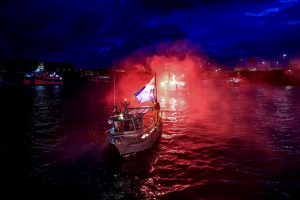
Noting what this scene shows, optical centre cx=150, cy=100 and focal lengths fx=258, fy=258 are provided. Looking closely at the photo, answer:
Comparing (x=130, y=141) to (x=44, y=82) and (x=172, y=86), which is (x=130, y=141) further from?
(x=44, y=82)

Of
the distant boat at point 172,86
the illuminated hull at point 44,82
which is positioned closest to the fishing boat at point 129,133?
the distant boat at point 172,86

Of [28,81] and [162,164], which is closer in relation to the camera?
[162,164]

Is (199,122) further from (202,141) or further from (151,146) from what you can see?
(151,146)

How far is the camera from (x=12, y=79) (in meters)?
185

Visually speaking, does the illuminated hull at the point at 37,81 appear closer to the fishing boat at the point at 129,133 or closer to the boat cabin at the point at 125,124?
the fishing boat at the point at 129,133

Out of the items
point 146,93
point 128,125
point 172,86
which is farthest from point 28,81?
point 128,125

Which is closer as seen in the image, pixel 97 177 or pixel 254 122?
pixel 97 177

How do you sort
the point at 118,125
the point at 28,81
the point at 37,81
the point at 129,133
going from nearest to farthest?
1. the point at 129,133
2. the point at 118,125
3. the point at 37,81
4. the point at 28,81

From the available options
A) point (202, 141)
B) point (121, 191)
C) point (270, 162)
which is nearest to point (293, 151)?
point (270, 162)

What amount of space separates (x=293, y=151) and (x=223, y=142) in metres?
5.97

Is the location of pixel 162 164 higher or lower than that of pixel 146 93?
lower

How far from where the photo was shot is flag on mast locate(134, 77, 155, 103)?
2225 cm

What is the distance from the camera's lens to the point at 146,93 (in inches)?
888

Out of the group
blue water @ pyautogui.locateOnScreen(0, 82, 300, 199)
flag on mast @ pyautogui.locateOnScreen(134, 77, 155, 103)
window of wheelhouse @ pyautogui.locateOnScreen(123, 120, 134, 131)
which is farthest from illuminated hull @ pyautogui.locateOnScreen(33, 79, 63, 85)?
window of wheelhouse @ pyautogui.locateOnScreen(123, 120, 134, 131)
